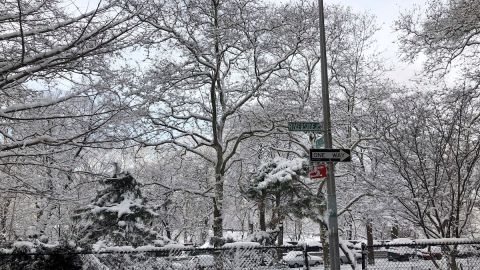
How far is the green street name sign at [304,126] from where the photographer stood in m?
9.71

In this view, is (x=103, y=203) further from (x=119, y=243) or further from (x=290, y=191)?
(x=290, y=191)

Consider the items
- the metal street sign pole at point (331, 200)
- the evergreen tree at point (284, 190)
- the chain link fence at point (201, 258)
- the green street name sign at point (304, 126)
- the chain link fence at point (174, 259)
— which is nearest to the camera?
the chain link fence at point (201, 258)

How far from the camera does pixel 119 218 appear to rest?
12609 millimetres

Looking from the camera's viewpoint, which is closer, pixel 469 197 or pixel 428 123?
pixel 469 197

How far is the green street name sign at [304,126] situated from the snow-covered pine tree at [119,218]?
530cm

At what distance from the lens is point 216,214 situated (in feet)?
63.7

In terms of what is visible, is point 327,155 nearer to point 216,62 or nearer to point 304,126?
point 304,126

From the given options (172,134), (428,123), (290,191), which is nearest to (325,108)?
(428,123)

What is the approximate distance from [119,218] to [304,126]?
6.11 m

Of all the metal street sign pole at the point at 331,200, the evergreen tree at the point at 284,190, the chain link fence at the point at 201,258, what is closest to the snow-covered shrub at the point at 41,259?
the chain link fence at the point at 201,258

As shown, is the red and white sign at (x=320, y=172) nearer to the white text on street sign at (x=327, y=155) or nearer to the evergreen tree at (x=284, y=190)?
the white text on street sign at (x=327, y=155)

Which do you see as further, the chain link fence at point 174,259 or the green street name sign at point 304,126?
the green street name sign at point 304,126

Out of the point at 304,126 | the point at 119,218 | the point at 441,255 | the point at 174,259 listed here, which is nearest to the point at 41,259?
the point at 174,259

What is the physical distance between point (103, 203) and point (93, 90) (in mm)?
5735
